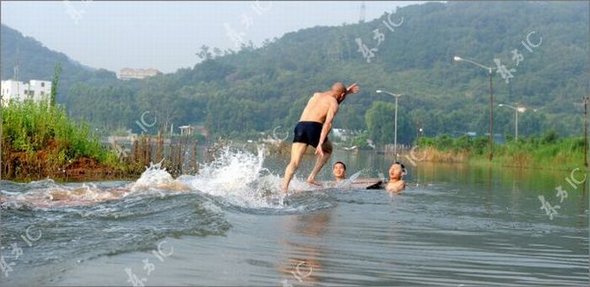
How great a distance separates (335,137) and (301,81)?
132ft

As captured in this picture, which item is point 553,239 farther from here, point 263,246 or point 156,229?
point 156,229

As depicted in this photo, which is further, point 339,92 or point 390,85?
point 390,85

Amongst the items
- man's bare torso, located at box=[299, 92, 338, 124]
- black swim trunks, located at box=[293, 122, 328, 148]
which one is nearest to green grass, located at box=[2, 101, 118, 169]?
black swim trunks, located at box=[293, 122, 328, 148]

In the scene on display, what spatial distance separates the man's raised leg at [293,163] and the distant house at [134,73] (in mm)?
135165

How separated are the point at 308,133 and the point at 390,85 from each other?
126m

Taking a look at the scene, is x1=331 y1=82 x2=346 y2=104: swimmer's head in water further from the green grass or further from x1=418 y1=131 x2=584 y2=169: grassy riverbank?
x1=418 y1=131 x2=584 y2=169: grassy riverbank

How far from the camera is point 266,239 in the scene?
7707 millimetres

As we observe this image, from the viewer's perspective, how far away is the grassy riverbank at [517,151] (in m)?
41.1

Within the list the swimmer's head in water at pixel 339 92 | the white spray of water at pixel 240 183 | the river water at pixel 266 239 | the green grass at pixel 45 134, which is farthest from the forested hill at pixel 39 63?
the river water at pixel 266 239

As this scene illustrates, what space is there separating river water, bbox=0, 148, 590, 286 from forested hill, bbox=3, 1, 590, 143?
138 ft

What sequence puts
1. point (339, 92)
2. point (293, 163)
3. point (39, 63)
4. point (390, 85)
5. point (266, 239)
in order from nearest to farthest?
point (266, 239)
point (293, 163)
point (339, 92)
point (390, 85)
point (39, 63)

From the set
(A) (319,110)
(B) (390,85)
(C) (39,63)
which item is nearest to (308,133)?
(A) (319,110)

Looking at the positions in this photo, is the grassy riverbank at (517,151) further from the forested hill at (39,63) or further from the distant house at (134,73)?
the distant house at (134,73)

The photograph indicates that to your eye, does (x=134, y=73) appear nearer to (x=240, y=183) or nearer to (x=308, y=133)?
(x=308, y=133)
